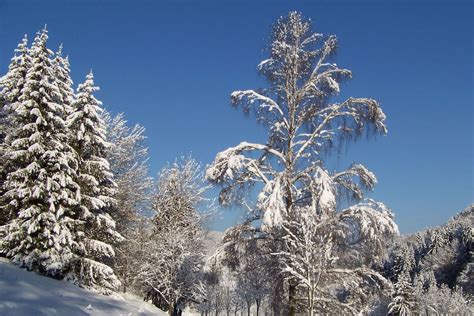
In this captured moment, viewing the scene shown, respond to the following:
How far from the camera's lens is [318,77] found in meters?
12.5

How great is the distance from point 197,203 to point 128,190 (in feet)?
22.0

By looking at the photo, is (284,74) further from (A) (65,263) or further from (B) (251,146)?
(A) (65,263)

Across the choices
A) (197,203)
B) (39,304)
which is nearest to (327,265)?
(39,304)

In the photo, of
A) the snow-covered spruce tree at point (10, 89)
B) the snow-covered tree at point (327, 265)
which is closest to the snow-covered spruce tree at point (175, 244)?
the snow-covered spruce tree at point (10, 89)

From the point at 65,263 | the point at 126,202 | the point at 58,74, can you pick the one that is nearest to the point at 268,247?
the point at 65,263

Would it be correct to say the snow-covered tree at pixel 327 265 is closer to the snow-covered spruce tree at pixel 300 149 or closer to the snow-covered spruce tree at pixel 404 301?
the snow-covered spruce tree at pixel 300 149

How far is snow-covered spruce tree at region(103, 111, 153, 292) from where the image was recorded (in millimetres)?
27547

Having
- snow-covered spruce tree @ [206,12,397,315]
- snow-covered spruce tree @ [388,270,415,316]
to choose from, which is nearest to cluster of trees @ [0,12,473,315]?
snow-covered spruce tree @ [206,12,397,315]

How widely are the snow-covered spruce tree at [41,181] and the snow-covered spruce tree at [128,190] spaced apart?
7.77 metres

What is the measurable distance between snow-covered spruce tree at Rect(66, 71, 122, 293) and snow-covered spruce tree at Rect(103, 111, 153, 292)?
5.34 m

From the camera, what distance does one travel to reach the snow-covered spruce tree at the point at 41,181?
17.2 m

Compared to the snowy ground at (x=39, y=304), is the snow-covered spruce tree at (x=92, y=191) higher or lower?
higher

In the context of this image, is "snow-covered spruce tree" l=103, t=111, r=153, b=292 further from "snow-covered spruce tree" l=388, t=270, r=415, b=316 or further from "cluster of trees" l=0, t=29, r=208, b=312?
"snow-covered spruce tree" l=388, t=270, r=415, b=316

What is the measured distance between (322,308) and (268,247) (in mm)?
2271
